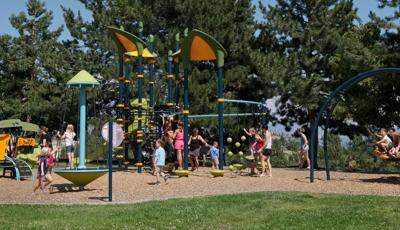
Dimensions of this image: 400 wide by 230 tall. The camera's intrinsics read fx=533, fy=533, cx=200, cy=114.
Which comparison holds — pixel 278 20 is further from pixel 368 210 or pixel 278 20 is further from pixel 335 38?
pixel 368 210

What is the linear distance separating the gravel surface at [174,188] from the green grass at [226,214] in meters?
1.27

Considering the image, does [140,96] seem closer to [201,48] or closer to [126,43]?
[126,43]

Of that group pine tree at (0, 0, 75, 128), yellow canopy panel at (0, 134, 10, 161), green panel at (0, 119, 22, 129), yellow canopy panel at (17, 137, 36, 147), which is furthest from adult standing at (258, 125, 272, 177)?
pine tree at (0, 0, 75, 128)

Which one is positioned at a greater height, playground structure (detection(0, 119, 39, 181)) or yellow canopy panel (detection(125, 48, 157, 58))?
yellow canopy panel (detection(125, 48, 157, 58))

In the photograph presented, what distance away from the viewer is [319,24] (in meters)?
25.2

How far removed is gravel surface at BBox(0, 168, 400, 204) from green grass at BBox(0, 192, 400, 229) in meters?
1.27

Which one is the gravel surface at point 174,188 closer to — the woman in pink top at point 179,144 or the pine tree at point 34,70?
the woman in pink top at point 179,144

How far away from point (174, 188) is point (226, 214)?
4.25m

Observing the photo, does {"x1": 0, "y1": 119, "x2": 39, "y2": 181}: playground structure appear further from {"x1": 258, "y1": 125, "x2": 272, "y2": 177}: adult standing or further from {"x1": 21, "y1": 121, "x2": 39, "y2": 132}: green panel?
{"x1": 258, "y1": 125, "x2": 272, "y2": 177}: adult standing

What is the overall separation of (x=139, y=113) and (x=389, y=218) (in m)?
10.6

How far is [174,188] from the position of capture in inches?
506

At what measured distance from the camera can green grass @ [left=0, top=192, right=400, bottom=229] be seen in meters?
7.95

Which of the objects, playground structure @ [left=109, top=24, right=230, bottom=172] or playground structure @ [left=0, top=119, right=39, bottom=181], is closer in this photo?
playground structure @ [left=109, top=24, right=230, bottom=172]

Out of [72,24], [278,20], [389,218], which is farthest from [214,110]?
[389,218]
